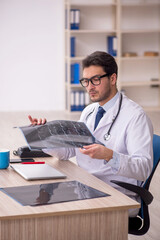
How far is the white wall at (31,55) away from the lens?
831 cm

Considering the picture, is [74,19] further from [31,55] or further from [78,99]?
[78,99]

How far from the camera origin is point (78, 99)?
8.02 m

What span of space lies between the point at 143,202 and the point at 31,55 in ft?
21.6

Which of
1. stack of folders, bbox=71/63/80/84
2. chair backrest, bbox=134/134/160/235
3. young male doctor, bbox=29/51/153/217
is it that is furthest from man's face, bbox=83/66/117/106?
stack of folders, bbox=71/63/80/84

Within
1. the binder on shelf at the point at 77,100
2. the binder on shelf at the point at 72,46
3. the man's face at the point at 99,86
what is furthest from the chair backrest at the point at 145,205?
the binder on shelf at the point at 72,46

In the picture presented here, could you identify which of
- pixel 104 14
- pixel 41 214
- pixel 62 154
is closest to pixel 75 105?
pixel 104 14

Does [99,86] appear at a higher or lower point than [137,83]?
higher

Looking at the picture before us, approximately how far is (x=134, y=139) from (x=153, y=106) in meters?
6.72

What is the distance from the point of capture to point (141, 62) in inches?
344

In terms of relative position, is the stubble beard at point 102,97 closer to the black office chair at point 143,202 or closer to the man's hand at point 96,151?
the black office chair at point 143,202

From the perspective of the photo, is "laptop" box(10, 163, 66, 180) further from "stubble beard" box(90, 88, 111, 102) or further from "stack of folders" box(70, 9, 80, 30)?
"stack of folders" box(70, 9, 80, 30)

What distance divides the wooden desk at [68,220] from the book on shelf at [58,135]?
287mm

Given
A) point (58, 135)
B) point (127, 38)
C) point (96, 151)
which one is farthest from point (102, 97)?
point (127, 38)

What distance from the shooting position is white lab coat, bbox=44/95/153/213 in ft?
6.69
